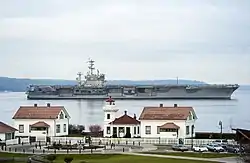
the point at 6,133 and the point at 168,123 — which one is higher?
the point at 168,123

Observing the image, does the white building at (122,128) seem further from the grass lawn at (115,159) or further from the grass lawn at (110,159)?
the grass lawn at (115,159)

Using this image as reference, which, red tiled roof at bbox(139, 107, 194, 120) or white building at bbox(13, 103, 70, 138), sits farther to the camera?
white building at bbox(13, 103, 70, 138)

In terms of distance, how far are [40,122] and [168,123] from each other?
13110 millimetres

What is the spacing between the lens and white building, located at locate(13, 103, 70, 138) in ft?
211

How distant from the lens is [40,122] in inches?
2534

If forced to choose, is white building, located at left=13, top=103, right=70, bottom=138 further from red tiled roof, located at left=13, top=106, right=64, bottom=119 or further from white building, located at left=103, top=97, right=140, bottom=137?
white building, located at left=103, top=97, right=140, bottom=137

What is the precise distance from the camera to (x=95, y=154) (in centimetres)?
4669

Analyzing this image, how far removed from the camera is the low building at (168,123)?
61.2 m

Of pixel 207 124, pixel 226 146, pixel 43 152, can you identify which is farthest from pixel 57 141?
pixel 207 124

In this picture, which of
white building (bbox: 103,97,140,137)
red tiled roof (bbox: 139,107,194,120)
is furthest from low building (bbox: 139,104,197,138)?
white building (bbox: 103,97,140,137)

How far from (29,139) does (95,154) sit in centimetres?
1485

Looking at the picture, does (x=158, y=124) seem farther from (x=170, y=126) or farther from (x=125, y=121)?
(x=125, y=121)

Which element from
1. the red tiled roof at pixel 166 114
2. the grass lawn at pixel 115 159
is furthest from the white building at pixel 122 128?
the grass lawn at pixel 115 159

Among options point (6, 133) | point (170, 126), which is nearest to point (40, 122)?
point (6, 133)
